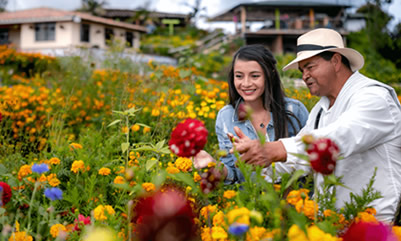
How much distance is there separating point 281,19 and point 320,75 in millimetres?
28538

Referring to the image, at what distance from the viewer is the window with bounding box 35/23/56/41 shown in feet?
86.7

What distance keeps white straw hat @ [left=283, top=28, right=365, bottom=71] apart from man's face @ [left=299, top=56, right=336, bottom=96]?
0.05m

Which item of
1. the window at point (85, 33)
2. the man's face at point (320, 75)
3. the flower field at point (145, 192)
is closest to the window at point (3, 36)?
the window at point (85, 33)

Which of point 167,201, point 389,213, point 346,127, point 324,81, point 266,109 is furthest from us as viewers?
point 266,109

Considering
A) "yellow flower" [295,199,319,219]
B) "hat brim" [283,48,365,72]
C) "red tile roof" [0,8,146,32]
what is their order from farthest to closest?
"red tile roof" [0,8,146,32]
"hat brim" [283,48,365,72]
"yellow flower" [295,199,319,219]

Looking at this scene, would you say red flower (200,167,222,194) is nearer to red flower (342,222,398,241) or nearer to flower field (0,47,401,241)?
flower field (0,47,401,241)

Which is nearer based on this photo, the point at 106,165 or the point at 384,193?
the point at 384,193

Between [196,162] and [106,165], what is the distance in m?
0.79

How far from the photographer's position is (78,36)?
2606 centimetres

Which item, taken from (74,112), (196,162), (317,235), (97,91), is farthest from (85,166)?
(97,91)

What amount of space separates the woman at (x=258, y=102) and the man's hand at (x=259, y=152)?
37.9 inches

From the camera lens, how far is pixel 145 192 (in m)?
1.47

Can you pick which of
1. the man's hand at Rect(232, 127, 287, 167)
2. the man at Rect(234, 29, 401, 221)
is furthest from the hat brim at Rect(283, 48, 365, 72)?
the man's hand at Rect(232, 127, 287, 167)

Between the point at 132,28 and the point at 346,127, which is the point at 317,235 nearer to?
the point at 346,127
